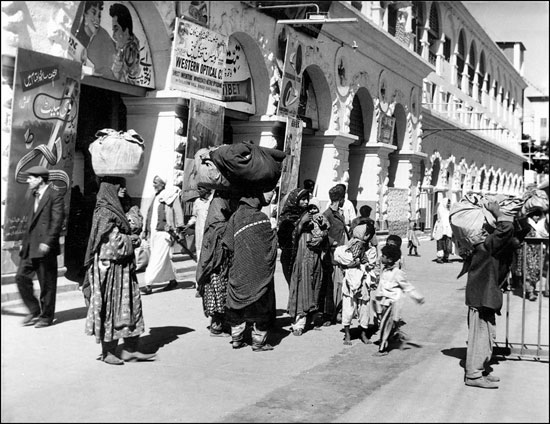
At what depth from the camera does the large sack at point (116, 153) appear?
4129mm

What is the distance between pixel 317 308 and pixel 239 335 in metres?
1.00

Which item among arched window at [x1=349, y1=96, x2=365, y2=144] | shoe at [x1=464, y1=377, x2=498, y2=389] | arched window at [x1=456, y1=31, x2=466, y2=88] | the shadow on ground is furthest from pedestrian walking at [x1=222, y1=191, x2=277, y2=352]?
arched window at [x1=456, y1=31, x2=466, y2=88]

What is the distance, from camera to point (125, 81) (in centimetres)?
833

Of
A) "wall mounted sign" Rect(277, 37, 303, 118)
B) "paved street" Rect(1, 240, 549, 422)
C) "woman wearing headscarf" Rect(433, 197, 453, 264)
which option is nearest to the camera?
"paved street" Rect(1, 240, 549, 422)

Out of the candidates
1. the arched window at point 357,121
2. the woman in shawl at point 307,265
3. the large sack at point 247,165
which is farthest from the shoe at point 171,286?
the arched window at point 357,121

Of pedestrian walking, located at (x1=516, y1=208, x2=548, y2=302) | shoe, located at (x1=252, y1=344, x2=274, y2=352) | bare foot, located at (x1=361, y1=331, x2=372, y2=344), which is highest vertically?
pedestrian walking, located at (x1=516, y1=208, x2=548, y2=302)

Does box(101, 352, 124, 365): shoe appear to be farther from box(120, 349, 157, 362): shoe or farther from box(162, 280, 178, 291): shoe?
box(162, 280, 178, 291): shoe

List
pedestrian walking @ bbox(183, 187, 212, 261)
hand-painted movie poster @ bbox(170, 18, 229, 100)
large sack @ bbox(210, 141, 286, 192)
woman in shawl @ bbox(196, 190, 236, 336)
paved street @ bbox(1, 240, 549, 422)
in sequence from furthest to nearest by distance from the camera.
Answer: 1. hand-painted movie poster @ bbox(170, 18, 229, 100)
2. pedestrian walking @ bbox(183, 187, 212, 261)
3. woman in shawl @ bbox(196, 190, 236, 336)
4. large sack @ bbox(210, 141, 286, 192)
5. paved street @ bbox(1, 240, 549, 422)

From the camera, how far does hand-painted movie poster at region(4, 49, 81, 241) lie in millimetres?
3160

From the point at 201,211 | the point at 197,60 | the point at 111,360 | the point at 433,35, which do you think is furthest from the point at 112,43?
the point at 433,35

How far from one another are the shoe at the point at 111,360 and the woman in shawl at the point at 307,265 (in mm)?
1932

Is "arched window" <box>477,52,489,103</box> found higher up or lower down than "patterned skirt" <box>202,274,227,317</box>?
higher up

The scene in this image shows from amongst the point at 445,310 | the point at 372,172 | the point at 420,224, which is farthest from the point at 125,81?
the point at 420,224

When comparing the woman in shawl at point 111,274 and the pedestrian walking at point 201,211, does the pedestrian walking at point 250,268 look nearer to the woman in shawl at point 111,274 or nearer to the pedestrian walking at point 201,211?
the woman in shawl at point 111,274
